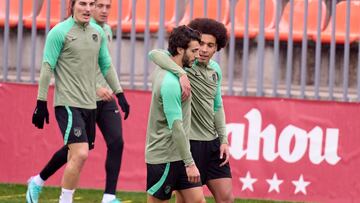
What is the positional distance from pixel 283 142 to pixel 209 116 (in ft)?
11.0

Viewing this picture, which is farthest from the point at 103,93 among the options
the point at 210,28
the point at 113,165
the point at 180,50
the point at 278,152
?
the point at 180,50

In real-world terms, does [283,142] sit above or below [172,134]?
below

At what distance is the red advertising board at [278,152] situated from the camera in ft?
37.4

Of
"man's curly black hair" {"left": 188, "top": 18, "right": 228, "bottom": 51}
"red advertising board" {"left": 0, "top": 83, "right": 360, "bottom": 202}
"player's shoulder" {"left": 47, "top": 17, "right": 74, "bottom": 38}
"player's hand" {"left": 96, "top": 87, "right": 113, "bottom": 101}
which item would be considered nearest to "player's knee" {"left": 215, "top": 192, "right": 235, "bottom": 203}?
"man's curly black hair" {"left": 188, "top": 18, "right": 228, "bottom": 51}

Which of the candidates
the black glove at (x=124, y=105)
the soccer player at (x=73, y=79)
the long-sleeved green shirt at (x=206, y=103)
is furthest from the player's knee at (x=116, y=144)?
the long-sleeved green shirt at (x=206, y=103)

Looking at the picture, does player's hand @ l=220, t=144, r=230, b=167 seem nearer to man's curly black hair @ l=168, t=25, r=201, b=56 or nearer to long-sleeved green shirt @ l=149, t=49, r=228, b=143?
long-sleeved green shirt @ l=149, t=49, r=228, b=143

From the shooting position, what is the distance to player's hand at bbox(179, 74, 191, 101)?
728cm

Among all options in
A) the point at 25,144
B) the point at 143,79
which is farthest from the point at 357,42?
the point at 25,144

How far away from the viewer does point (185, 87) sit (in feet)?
24.0

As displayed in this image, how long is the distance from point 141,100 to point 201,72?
3589 millimetres

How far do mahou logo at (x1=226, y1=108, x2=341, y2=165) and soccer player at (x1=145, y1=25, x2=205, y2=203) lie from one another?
3904mm

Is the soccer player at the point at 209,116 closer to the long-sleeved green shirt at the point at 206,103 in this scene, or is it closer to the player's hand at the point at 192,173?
the long-sleeved green shirt at the point at 206,103

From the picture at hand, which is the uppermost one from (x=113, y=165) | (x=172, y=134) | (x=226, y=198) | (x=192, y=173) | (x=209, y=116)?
(x=209, y=116)

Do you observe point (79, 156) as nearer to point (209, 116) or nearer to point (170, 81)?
point (209, 116)
